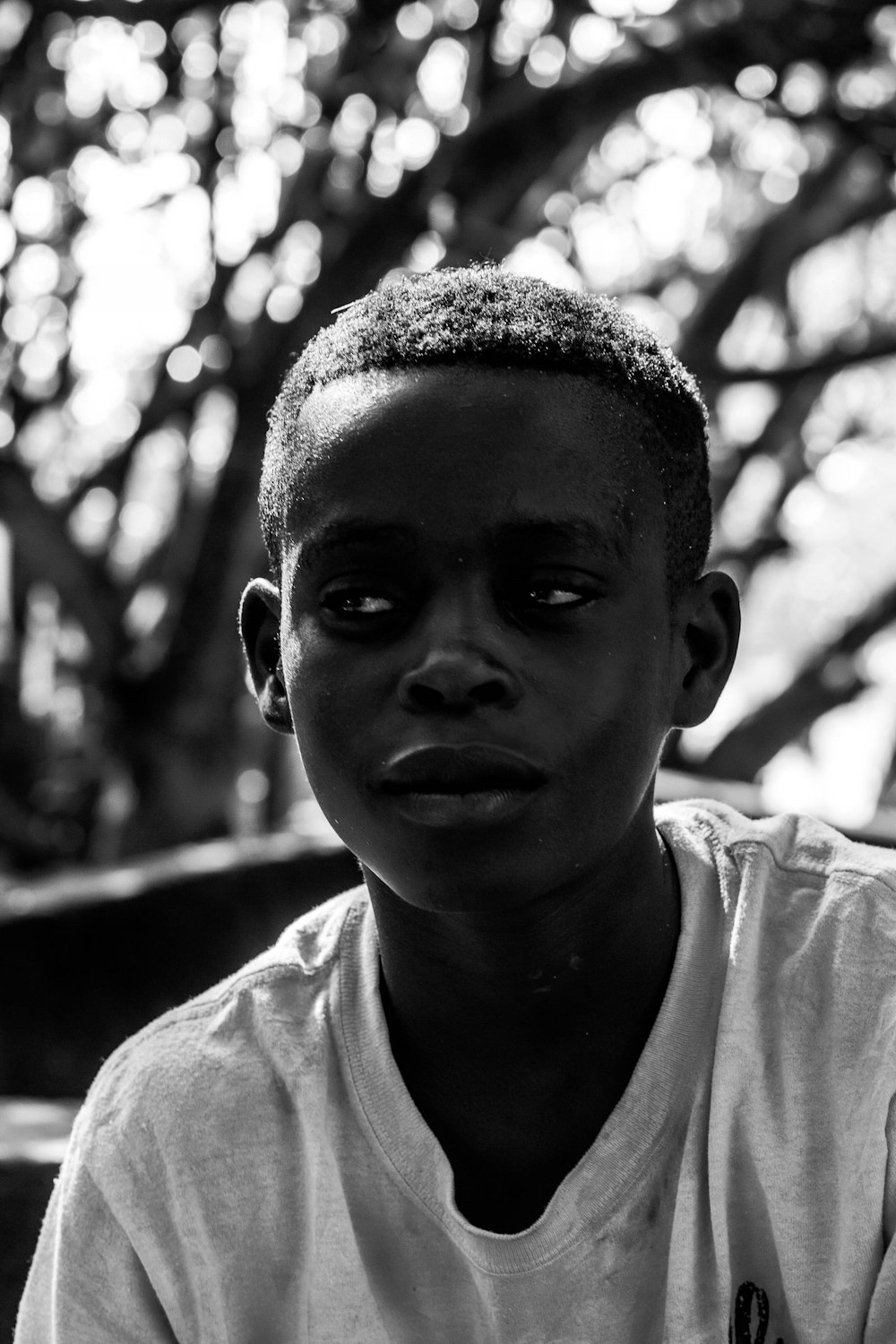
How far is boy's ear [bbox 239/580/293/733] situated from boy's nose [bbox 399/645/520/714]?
392mm

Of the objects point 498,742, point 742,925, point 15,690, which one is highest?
point 498,742

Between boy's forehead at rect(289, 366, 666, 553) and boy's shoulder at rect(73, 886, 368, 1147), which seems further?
boy's shoulder at rect(73, 886, 368, 1147)

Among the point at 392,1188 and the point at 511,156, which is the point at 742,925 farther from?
the point at 511,156

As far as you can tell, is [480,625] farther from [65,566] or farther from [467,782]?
[65,566]

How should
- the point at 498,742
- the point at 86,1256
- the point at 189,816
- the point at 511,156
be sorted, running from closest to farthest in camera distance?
the point at 498,742, the point at 86,1256, the point at 511,156, the point at 189,816

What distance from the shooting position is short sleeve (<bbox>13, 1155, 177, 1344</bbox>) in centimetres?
179

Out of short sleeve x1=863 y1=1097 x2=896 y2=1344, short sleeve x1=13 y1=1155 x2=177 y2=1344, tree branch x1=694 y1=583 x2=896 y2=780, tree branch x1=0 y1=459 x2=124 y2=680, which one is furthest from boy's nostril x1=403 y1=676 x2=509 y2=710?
tree branch x1=694 y1=583 x2=896 y2=780

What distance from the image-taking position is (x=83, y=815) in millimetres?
7000

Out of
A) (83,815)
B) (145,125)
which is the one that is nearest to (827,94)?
(145,125)

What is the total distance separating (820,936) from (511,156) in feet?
11.8

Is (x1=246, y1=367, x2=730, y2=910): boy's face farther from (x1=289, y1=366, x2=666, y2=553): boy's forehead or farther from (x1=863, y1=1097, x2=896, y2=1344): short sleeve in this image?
(x1=863, y1=1097, x2=896, y2=1344): short sleeve

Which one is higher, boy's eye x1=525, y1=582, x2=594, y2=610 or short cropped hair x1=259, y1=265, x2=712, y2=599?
short cropped hair x1=259, y1=265, x2=712, y2=599

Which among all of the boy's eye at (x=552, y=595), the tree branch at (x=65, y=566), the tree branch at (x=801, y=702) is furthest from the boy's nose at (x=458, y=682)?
the tree branch at (x=801, y=702)

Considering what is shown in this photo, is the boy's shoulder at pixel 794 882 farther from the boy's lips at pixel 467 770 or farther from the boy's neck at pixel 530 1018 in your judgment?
the boy's lips at pixel 467 770
